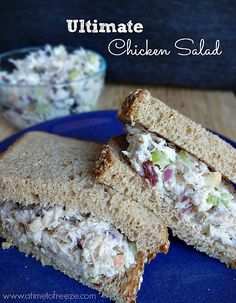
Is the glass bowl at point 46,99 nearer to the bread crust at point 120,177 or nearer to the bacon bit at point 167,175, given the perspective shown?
the bread crust at point 120,177

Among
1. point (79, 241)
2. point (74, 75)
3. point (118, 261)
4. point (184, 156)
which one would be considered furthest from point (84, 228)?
point (74, 75)

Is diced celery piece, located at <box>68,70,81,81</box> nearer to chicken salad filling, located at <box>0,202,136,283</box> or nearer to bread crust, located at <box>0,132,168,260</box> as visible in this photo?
bread crust, located at <box>0,132,168,260</box>

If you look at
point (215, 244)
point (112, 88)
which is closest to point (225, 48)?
point (112, 88)

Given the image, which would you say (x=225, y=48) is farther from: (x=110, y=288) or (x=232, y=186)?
(x=110, y=288)

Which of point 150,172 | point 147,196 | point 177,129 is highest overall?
point 177,129

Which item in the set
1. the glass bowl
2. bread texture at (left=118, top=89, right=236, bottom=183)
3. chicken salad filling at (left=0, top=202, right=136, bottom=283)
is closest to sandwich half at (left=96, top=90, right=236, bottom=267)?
bread texture at (left=118, top=89, right=236, bottom=183)

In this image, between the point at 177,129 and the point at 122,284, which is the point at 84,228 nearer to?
the point at 122,284
